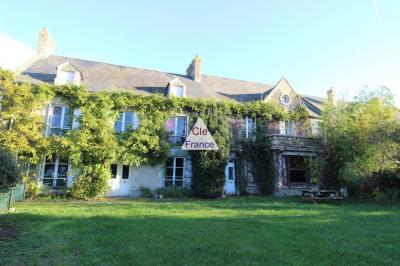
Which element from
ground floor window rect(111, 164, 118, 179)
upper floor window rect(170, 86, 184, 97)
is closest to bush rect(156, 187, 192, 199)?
ground floor window rect(111, 164, 118, 179)

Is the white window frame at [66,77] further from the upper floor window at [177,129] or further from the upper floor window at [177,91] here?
the upper floor window at [177,129]

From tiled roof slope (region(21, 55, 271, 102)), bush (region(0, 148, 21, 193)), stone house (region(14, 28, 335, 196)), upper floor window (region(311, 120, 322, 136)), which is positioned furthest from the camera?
upper floor window (region(311, 120, 322, 136))

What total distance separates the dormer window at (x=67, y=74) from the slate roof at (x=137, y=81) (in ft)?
2.00

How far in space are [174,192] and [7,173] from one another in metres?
12.4

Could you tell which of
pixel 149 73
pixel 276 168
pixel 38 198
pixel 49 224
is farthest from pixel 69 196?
pixel 276 168

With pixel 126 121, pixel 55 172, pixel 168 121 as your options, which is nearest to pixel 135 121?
pixel 126 121

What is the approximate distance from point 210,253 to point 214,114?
49.6ft

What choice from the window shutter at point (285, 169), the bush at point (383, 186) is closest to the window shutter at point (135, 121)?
the window shutter at point (285, 169)

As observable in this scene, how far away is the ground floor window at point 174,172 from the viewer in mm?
20859

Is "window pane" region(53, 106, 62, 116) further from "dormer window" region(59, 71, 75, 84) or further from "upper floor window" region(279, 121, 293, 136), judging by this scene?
"upper floor window" region(279, 121, 293, 136)

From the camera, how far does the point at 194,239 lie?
738cm

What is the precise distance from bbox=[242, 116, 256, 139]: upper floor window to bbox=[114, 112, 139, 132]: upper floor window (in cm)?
776

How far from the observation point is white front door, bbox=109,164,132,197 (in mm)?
19656

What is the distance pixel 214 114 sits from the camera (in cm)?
2095
